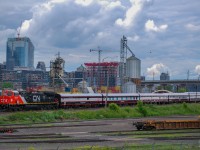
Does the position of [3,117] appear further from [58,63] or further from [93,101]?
[58,63]

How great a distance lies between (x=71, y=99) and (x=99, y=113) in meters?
12.3

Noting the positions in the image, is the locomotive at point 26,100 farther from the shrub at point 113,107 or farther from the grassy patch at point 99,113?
the shrub at point 113,107

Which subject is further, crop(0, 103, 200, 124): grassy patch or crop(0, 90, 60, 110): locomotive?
crop(0, 90, 60, 110): locomotive

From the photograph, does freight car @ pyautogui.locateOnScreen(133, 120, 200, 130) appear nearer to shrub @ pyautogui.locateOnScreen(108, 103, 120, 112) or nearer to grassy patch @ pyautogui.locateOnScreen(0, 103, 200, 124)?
grassy patch @ pyautogui.locateOnScreen(0, 103, 200, 124)

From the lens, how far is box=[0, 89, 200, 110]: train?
73.1 m

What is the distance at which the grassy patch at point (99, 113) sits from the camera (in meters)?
63.4

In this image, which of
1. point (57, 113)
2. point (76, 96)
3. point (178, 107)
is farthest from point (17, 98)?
point (178, 107)

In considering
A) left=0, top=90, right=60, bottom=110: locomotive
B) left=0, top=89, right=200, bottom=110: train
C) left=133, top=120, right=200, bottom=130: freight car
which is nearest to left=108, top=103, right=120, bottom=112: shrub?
left=0, top=89, right=200, bottom=110: train

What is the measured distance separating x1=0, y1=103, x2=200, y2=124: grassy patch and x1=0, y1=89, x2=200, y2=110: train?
6691 millimetres

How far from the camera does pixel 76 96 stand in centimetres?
8688

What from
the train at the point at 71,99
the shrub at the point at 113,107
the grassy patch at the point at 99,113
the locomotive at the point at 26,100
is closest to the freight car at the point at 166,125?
the grassy patch at the point at 99,113

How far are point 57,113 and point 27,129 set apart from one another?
19.9 meters

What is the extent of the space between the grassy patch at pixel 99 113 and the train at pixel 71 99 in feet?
22.0

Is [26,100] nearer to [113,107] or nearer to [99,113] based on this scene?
[99,113]
